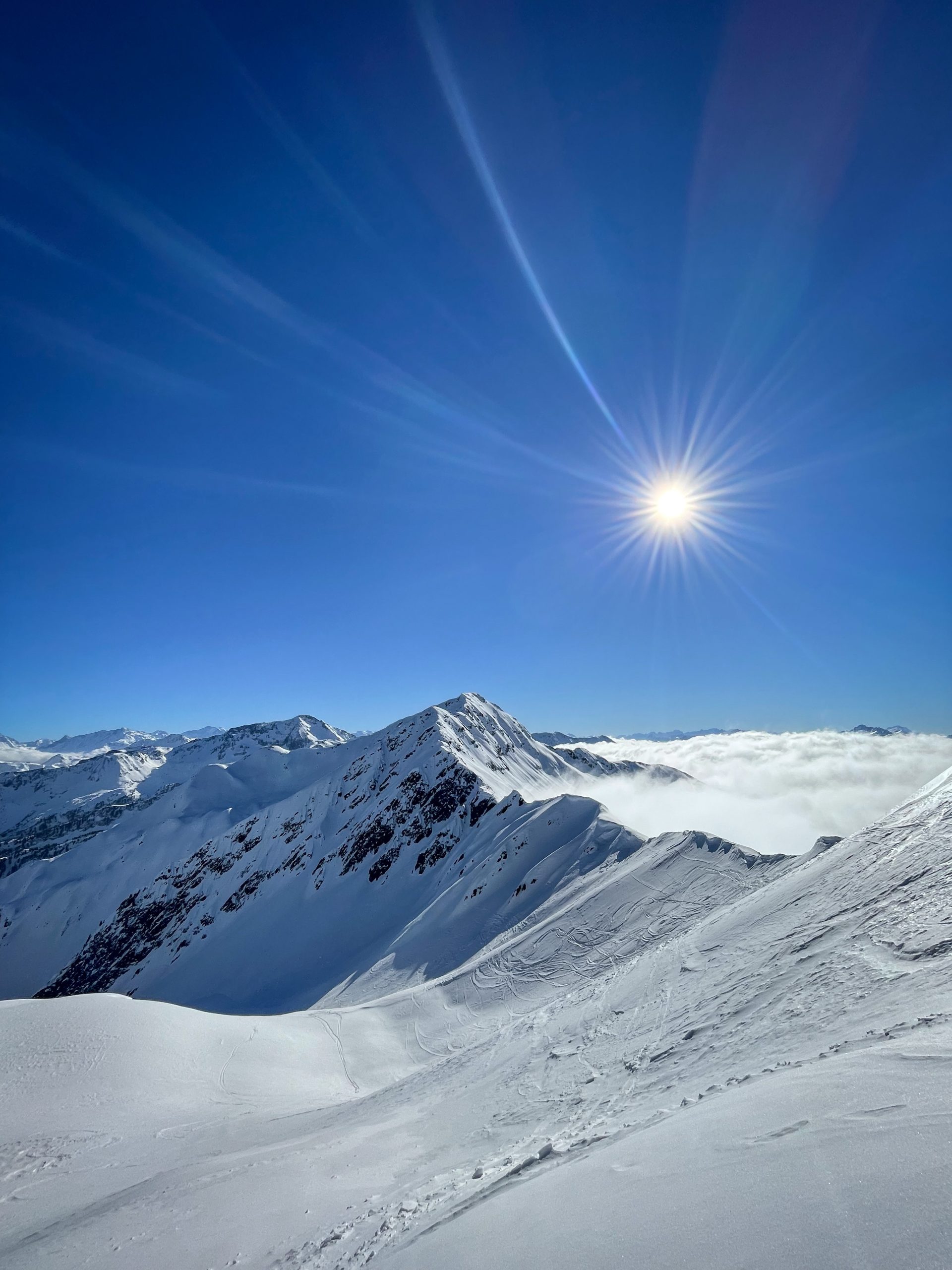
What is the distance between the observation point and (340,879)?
67375 mm

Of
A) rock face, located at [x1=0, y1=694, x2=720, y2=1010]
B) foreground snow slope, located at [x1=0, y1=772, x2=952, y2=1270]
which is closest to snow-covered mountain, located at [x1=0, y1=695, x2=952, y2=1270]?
foreground snow slope, located at [x1=0, y1=772, x2=952, y2=1270]

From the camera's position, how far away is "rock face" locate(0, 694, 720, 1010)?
43.2 m

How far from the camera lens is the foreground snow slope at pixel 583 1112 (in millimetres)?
4270

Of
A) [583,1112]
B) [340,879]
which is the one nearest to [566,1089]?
[583,1112]

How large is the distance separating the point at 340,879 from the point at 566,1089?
63911 millimetres

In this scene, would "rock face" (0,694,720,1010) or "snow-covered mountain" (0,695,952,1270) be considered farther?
"rock face" (0,694,720,1010)

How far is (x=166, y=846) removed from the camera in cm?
12644

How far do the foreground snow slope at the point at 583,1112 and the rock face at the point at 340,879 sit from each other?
1834 centimetres

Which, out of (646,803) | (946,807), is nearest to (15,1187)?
(946,807)

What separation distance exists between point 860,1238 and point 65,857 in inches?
7843

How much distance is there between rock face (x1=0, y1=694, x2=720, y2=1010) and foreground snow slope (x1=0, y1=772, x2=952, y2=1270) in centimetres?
1834

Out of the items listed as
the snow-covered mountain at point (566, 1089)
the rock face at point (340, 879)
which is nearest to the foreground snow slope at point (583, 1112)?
the snow-covered mountain at point (566, 1089)

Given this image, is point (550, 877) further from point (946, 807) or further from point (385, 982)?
point (946, 807)

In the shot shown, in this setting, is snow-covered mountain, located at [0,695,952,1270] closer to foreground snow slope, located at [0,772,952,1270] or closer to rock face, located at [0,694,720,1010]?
foreground snow slope, located at [0,772,952,1270]
